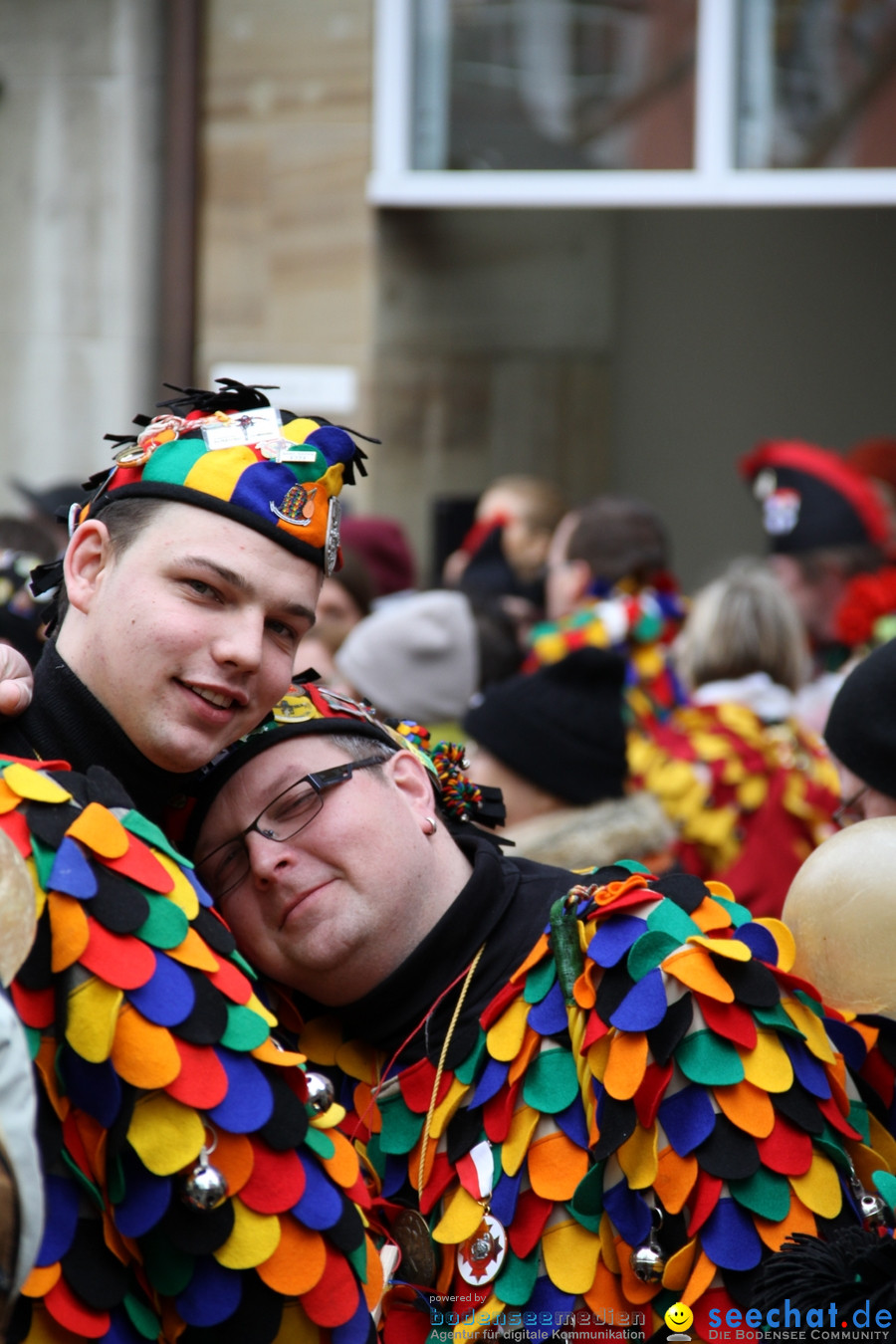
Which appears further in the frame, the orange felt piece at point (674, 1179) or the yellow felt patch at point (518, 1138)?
the yellow felt patch at point (518, 1138)

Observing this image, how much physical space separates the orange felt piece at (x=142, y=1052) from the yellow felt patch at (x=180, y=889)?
0.49ft

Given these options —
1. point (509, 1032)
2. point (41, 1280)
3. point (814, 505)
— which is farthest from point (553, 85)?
point (41, 1280)

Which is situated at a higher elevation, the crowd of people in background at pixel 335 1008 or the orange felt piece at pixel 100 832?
the orange felt piece at pixel 100 832

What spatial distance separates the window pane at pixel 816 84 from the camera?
7.00m

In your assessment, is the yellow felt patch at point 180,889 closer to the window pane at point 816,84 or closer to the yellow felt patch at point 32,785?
the yellow felt patch at point 32,785

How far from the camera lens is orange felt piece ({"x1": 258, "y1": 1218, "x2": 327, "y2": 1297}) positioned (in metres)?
1.66

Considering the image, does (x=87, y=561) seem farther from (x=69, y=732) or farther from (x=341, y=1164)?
(x=341, y=1164)

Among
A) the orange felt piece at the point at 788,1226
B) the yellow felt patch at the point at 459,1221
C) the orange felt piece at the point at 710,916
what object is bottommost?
the yellow felt patch at the point at 459,1221

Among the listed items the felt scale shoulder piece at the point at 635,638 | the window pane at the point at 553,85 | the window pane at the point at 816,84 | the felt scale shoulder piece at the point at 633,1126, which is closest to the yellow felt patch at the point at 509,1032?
the felt scale shoulder piece at the point at 633,1126

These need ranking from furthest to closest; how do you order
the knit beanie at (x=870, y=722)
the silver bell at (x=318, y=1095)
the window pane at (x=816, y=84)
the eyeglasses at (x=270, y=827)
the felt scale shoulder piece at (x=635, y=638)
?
the window pane at (x=816, y=84), the felt scale shoulder piece at (x=635, y=638), the knit beanie at (x=870, y=722), the eyeglasses at (x=270, y=827), the silver bell at (x=318, y=1095)

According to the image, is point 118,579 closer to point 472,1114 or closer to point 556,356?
point 472,1114

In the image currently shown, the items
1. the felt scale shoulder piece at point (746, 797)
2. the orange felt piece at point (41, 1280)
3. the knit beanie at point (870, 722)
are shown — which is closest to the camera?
the orange felt piece at point (41, 1280)

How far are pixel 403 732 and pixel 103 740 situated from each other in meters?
0.73

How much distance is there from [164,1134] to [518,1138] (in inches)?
26.8
